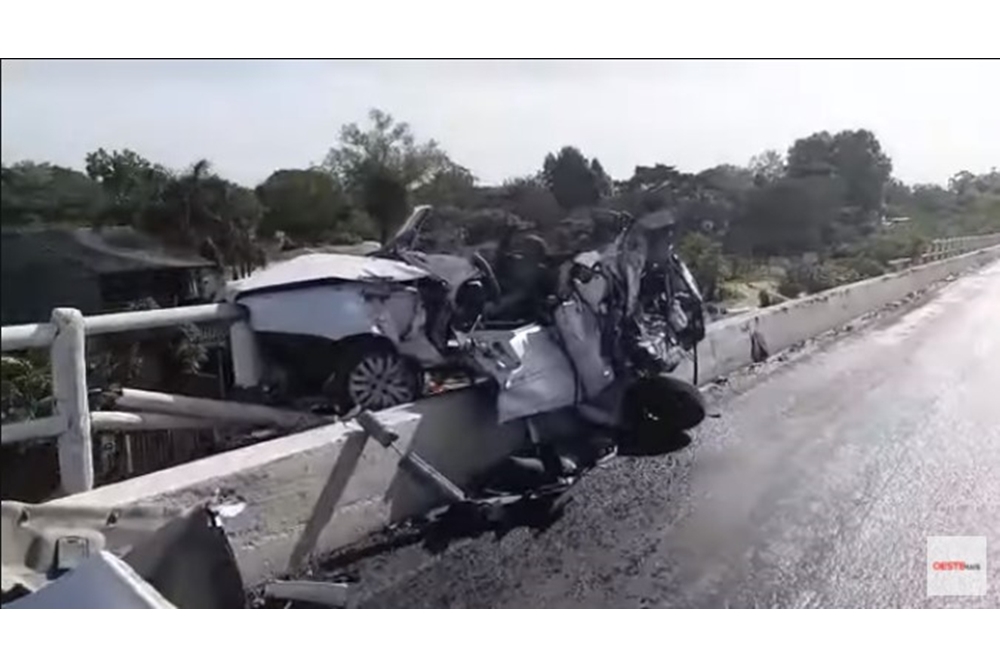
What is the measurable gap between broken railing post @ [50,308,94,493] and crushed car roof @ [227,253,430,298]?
1.17 feet

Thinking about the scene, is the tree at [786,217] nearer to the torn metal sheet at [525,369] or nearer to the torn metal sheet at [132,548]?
the torn metal sheet at [525,369]

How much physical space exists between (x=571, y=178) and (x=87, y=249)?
1114mm

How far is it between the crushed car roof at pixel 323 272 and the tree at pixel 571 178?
1.27ft

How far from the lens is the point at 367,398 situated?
282 cm

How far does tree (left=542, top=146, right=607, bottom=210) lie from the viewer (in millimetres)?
2643

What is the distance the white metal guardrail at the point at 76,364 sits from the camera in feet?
7.90

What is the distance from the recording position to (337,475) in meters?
2.85

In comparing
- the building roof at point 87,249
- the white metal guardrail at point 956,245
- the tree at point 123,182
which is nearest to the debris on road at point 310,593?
the building roof at point 87,249

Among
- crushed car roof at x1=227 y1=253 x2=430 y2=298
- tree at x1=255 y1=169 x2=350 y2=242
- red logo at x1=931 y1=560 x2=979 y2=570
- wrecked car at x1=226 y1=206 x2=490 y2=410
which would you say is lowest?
red logo at x1=931 y1=560 x2=979 y2=570

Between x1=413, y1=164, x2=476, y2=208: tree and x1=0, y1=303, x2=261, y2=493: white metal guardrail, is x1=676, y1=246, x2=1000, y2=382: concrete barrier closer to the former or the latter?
x1=413, y1=164, x2=476, y2=208: tree

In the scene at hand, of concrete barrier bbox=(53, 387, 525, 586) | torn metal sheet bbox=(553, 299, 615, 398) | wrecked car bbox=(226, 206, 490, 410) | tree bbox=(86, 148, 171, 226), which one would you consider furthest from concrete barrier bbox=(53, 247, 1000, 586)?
tree bbox=(86, 148, 171, 226)
